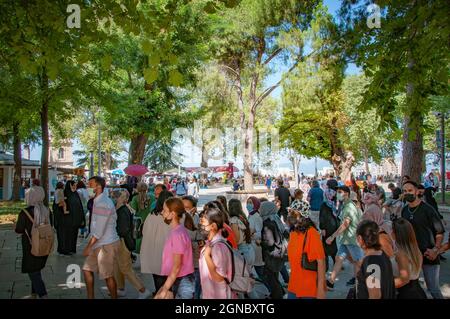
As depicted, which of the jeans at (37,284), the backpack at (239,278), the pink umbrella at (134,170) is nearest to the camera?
the backpack at (239,278)

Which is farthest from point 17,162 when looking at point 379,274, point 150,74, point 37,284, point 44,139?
point 379,274

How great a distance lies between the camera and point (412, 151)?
13.1 meters

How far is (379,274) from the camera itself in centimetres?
366

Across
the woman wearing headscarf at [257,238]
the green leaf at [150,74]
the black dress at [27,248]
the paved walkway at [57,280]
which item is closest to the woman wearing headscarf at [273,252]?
the woman wearing headscarf at [257,238]

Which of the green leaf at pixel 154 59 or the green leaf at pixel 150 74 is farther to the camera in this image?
the green leaf at pixel 154 59

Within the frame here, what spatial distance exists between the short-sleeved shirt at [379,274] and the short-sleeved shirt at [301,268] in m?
0.64

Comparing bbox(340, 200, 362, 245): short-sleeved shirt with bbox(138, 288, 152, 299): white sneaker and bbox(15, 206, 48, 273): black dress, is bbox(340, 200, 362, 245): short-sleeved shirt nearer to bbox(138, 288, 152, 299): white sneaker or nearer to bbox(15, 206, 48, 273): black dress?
bbox(138, 288, 152, 299): white sneaker

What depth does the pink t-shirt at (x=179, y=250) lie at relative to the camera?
4441mm

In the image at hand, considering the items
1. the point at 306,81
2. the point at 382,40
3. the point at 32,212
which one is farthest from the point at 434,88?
the point at 306,81

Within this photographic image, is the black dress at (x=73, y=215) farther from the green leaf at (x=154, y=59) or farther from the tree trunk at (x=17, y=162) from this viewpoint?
the tree trunk at (x=17, y=162)

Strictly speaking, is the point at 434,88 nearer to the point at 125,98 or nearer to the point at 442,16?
the point at 442,16

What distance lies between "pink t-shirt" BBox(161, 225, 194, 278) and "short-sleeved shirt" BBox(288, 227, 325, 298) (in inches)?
43.1

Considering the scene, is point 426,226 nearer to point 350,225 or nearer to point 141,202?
point 350,225

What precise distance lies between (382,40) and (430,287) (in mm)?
4573
